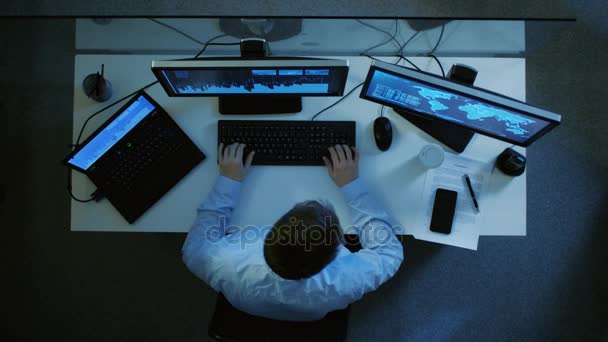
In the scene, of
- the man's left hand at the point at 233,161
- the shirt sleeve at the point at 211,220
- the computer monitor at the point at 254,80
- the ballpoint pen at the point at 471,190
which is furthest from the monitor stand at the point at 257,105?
the ballpoint pen at the point at 471,190

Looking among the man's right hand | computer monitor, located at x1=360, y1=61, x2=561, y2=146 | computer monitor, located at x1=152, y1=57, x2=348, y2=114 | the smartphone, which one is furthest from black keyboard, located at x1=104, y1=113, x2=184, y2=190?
the smartphone

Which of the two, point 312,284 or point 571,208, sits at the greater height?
point 571,208

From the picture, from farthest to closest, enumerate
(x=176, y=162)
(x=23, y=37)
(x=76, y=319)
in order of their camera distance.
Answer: (x=23, y=37), (x=76, y=319), (x=176, y=162)

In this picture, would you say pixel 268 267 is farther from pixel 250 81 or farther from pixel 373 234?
pixel 250 81

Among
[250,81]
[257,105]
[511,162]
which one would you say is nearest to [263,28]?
[257,105]

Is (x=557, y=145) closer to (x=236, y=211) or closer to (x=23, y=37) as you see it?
(x=236, y=211)

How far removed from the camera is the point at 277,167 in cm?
127

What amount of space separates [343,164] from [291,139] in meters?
0.19

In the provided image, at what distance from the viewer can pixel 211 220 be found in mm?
1199

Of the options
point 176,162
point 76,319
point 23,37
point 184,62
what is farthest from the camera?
point 23,37

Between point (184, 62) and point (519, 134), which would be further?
point (519, 134)

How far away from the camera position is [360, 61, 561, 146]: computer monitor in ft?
3.11

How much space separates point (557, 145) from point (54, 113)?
100 inches

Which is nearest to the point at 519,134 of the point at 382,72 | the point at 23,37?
the point at 382,72
